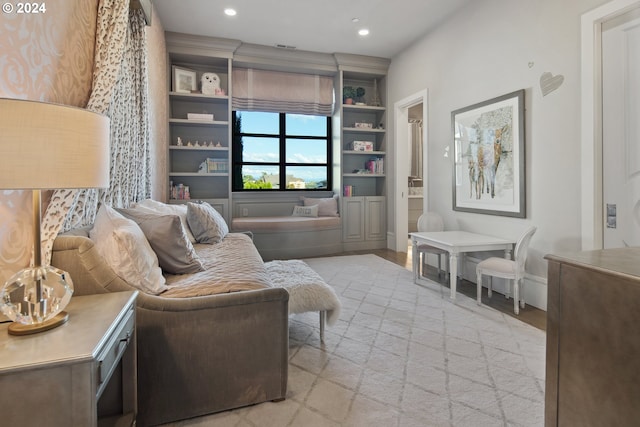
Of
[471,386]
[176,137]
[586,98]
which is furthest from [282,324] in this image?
[176,137]

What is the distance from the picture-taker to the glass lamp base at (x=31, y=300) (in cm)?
102

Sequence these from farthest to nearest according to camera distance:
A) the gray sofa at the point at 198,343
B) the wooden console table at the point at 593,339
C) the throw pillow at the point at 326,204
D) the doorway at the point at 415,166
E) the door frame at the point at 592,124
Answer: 1. the doorway at the point at 415,166
2. the throw pillow at the point at 326,204
3. the door frame at the point at 592,124
4. the gray sofa at the point at 198,343
5. the wooden console table at the point at 593,339

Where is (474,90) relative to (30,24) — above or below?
above

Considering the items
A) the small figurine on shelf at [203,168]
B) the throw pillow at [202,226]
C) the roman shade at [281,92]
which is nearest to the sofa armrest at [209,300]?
the throw pillow at [202,226]

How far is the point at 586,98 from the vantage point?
2.46m

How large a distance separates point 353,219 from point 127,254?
4238mm

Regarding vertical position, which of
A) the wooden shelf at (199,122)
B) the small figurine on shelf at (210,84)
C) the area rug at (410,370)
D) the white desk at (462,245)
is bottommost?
the area rug at (410,370)

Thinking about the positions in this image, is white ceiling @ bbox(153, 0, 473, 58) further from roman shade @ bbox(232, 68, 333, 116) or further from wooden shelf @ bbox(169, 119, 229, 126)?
wooden shelf @ bbox(169, 119, 229, 126)

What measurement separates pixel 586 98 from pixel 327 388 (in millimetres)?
2706

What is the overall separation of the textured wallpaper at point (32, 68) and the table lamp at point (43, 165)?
0.35 m

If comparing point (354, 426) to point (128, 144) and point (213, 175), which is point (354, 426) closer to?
point (128, 144)

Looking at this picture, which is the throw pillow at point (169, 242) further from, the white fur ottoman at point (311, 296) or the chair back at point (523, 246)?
the chair back at point (523, 246)

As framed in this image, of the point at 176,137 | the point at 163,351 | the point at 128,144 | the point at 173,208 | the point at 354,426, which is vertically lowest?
the point at 354,426

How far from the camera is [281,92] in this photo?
5320mm
